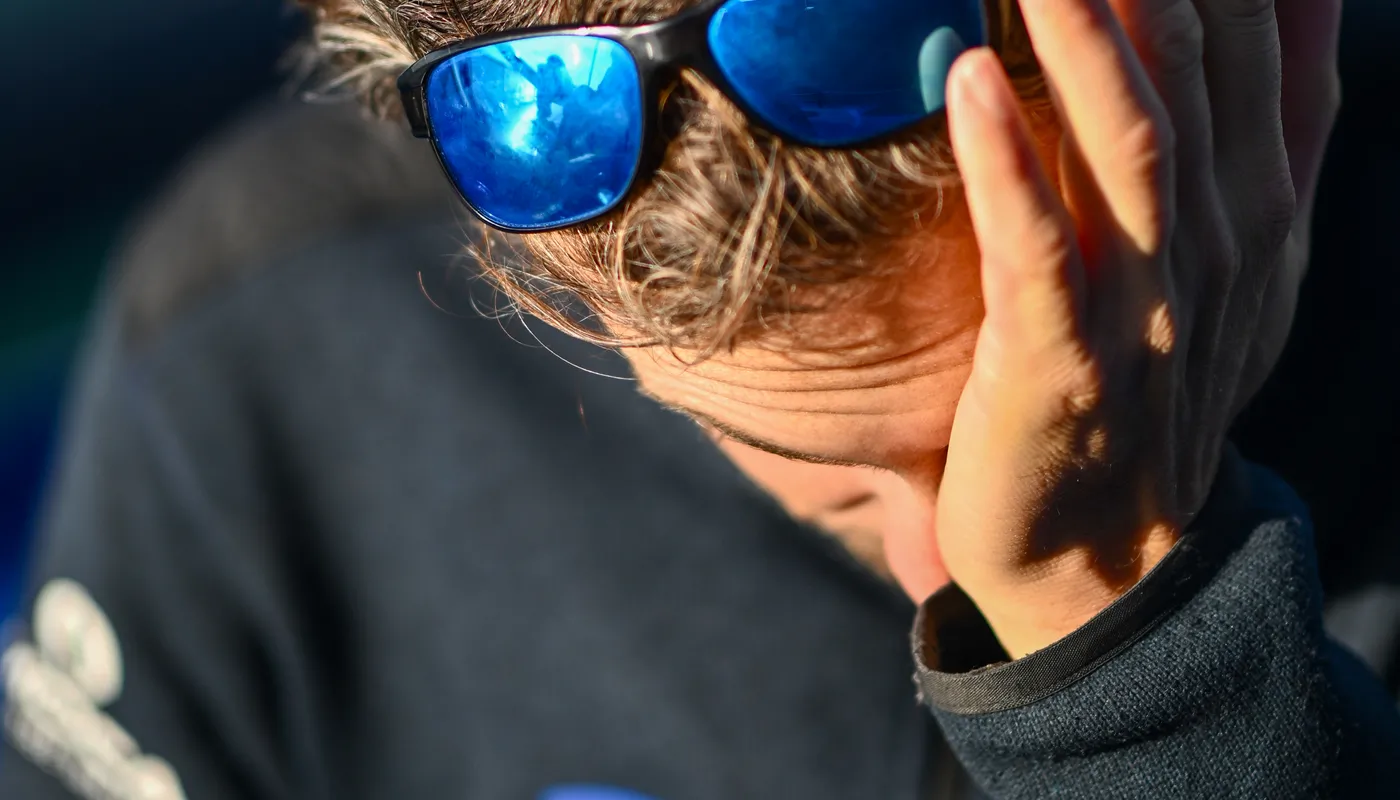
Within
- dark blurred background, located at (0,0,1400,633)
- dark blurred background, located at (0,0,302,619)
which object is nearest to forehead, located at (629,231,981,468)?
dark blurred background, located at (0,0,1400,633)

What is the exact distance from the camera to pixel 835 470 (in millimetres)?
967

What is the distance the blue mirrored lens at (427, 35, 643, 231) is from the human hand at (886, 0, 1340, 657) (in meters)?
0.19

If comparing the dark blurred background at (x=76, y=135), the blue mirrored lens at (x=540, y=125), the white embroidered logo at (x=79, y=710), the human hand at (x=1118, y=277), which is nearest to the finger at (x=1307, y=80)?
the human hand at (x=1118, y=277)

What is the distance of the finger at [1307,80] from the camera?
30.7 inches

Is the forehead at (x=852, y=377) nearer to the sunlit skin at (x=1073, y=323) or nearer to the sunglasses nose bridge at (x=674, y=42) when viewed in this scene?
the sunlit skin at (x=1073, y=323)

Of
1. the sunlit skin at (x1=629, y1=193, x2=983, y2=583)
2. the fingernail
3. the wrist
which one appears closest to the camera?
the fingernail

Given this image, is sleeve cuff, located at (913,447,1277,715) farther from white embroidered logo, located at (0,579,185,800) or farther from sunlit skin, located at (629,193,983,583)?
white embroidered logo, located at (0,579,185,800)

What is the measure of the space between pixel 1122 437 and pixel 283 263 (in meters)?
1.16

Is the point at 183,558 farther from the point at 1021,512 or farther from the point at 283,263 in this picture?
the point at 1021,512

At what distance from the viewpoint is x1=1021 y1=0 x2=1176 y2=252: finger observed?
58 centimetres

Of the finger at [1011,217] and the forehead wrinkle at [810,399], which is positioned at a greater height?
the finger at [1011,217]

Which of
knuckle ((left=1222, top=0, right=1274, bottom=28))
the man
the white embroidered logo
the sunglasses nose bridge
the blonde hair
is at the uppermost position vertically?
the sunglasses nose bridge

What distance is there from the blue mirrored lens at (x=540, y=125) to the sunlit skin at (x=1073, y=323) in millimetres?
139

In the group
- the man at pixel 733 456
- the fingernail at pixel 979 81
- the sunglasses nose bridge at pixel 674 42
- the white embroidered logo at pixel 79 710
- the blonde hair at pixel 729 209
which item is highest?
the sunglasses nose bridge at pixel 674 42
